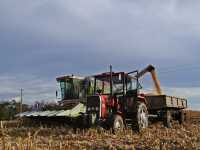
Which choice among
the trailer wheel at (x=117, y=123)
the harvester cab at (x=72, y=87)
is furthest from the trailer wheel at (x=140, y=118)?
the harvester cab at (x=72, y=87)

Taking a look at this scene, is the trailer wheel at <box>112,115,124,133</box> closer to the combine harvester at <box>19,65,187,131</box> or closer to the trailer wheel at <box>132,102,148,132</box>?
the combine harvester at <box>19,65,187,131</box>

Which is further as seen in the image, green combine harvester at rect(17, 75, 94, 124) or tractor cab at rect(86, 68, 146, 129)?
green combine harvester at rect(17, 75, 94, 124)

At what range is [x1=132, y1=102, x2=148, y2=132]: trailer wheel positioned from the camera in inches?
665

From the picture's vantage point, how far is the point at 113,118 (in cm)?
1579

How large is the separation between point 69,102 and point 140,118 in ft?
29.6

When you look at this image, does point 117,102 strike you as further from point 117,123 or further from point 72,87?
point 72,87

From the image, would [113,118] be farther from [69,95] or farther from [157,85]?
[69,95]

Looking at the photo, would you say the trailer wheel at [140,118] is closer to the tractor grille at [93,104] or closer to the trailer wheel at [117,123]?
the trailer wheel at [117,123]

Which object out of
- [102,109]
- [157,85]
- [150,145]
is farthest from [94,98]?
[157,85]

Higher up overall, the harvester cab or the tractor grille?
the harvester cab

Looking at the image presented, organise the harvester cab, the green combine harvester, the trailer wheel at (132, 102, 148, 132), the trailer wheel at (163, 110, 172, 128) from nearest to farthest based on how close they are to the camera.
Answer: the trailer wheel at (132, 102, 148, 132) → the trailer wheel at (163, 110, 172, 128) → the green combine harvester → the harvester cab

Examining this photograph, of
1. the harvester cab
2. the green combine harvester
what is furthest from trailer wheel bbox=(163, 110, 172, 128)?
the harvester cab

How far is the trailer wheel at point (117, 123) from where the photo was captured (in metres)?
15.6

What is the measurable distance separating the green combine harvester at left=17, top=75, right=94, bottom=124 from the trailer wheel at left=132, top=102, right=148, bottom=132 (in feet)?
11.1
